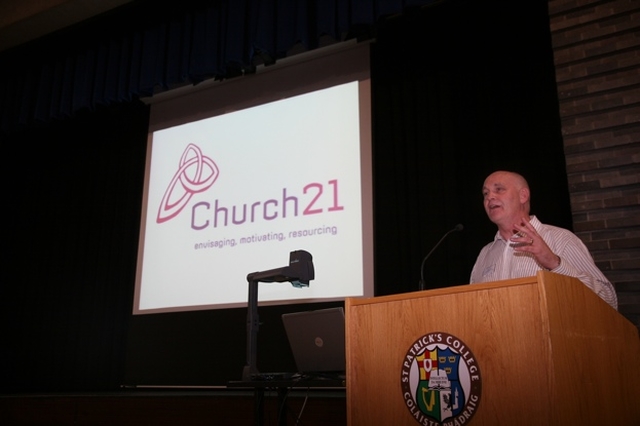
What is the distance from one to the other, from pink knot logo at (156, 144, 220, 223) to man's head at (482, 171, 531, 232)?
7.75ft

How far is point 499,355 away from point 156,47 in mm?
3886

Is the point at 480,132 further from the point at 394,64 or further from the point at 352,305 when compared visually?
the point at 352,305

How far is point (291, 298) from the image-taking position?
3.69 m

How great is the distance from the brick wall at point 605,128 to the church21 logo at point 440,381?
5.49 feet

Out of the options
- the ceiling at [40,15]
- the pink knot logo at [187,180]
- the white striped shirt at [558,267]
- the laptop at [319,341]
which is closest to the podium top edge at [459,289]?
the white striped shirt at [558,267]

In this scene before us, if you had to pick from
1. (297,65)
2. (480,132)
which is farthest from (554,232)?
(297,65)

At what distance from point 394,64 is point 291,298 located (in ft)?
5.71

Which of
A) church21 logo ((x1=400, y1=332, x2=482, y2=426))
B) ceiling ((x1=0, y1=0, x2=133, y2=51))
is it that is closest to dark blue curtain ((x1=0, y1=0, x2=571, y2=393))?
ceiling ((x1=0, y1=0, x2=133, y2=51))

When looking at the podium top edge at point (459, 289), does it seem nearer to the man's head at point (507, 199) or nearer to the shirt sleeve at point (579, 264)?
the shirt sleeve at point (579, 264)

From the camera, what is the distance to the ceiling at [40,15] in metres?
4.54

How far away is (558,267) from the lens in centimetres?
168

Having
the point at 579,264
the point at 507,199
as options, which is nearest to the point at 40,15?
the point at 507,199

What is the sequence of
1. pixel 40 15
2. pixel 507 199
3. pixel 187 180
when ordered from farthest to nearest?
pixel 40 15, pixel 187 180, pixel 507 199

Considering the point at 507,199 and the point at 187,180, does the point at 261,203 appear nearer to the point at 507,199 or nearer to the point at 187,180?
the point at 187,180
